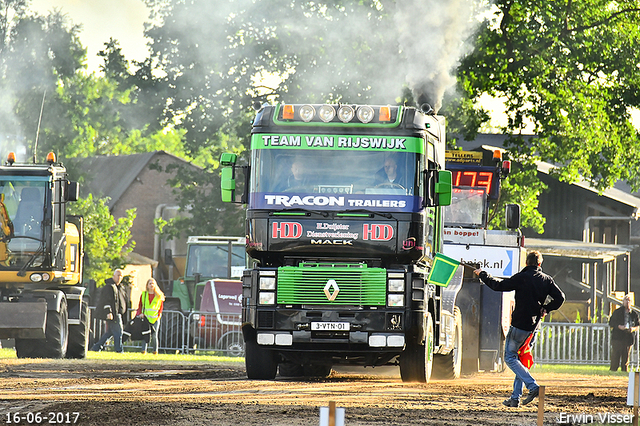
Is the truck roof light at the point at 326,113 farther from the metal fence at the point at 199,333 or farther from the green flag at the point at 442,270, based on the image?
the metal fence at the point at 199,333

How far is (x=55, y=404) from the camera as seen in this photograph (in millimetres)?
11281

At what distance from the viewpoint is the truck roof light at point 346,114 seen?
46.7 feet

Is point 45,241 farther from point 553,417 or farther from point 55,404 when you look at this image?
point 553,417

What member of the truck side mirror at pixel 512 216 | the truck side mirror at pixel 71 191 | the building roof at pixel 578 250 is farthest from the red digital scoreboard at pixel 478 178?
the building roof at pixel 578 250

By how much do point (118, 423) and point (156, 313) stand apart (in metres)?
14.7

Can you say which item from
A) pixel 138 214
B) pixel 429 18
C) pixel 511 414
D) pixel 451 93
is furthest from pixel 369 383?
pixel 138 214

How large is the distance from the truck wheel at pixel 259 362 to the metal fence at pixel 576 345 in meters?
14.1

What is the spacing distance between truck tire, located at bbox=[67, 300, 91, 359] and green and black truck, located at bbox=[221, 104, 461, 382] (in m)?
8.06

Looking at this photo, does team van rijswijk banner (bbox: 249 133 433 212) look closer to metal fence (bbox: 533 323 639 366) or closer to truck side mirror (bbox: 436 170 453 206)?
truck side mirror (bbox: 436 170 453 206)

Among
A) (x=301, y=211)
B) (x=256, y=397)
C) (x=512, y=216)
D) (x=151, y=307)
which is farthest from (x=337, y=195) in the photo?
(x=151, y=307)

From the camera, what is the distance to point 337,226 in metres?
13.8

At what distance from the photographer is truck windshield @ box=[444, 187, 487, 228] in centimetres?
2209

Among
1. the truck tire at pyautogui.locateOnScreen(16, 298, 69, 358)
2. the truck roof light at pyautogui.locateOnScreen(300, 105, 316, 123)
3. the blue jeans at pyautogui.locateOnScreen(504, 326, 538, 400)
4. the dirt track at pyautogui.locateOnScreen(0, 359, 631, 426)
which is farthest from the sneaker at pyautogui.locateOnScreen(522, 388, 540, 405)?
the truck tire at pyautogui.locateOnScreen(16, 298, 69, 358)

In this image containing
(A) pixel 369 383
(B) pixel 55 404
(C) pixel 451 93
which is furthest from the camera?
(C) pixel 451 93
